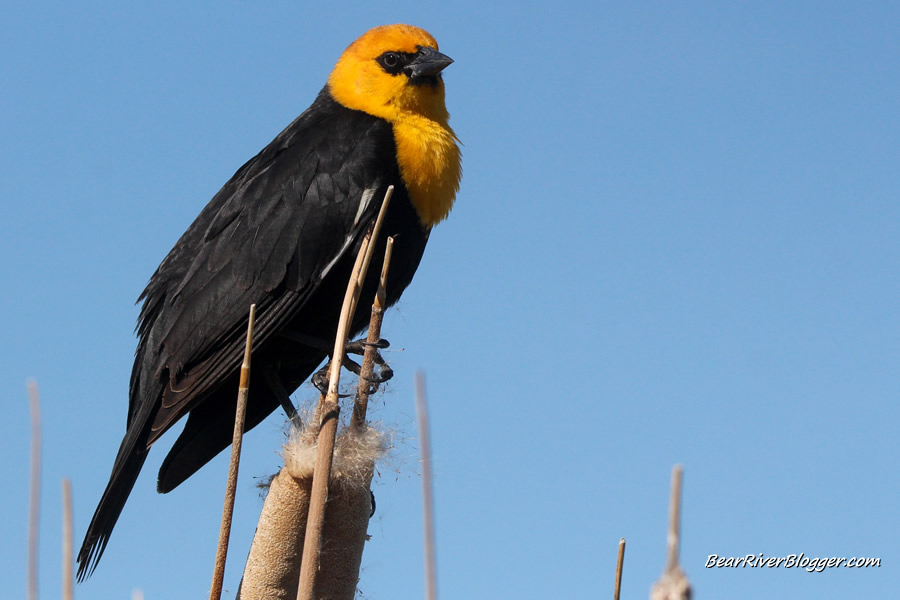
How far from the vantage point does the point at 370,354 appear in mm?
1979

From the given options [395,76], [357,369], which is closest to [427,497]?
[357,369]

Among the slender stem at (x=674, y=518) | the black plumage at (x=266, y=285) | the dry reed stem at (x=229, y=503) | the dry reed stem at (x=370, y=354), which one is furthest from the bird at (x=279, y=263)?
the slender stem at (x=674, y=518)

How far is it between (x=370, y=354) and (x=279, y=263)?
1763 mm

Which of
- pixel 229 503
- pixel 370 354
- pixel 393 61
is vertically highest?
pixel 393 61

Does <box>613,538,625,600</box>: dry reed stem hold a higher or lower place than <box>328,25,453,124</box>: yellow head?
lower

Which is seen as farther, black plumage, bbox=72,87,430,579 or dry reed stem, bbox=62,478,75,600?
black plumage, bbox=72,87,430,579

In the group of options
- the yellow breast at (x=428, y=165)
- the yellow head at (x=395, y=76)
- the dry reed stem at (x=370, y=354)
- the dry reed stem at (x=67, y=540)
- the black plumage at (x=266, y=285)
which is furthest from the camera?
the yellow head at (x=395, y=76)

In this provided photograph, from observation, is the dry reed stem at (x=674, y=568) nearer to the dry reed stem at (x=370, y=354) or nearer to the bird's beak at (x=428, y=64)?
the dry reed stem at (x=370, y=354)

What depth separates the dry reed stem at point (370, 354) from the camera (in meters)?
1.99

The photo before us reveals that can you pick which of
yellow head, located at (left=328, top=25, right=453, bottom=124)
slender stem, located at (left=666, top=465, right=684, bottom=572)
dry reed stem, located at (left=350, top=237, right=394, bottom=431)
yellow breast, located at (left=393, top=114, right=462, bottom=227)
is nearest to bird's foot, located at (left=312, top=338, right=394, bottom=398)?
dry reed stem, located at (left=350, top=237, right=394, bottom=431)

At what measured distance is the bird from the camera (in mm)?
3584

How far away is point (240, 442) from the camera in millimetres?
1794

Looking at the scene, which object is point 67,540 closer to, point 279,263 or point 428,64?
point 279,263

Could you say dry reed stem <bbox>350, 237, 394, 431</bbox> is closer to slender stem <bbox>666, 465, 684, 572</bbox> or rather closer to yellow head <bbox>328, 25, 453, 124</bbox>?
slender stem <bbox>666, 465, 684, 572</bbox>
